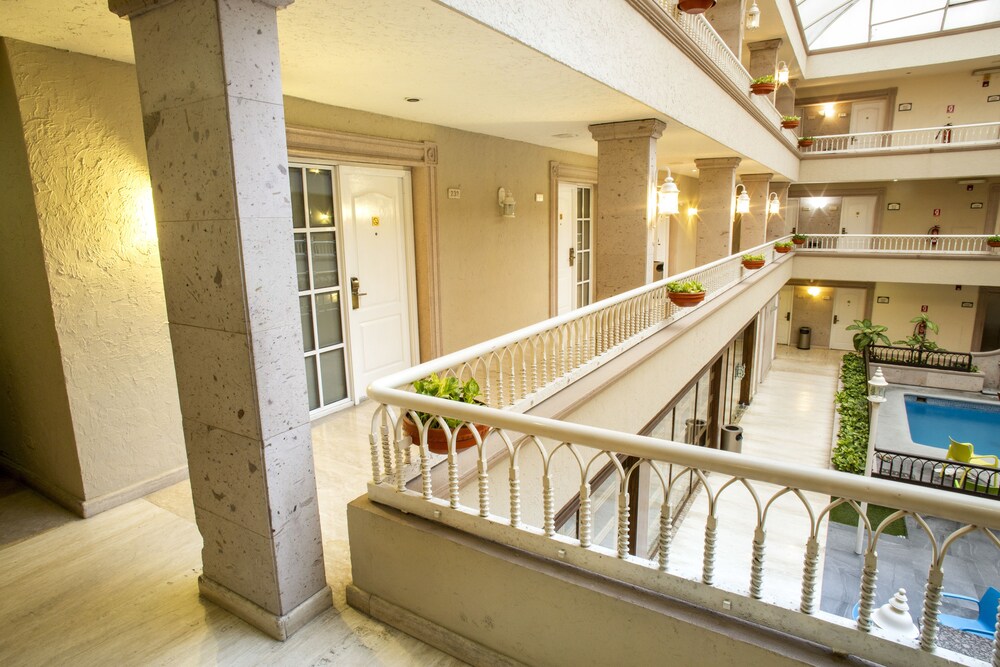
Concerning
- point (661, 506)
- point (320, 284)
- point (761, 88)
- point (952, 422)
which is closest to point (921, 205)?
point (952, 422)

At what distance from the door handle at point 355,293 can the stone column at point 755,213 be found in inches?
427

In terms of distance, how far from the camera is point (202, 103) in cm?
223

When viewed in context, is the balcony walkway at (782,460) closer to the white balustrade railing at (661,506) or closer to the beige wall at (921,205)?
the white balustrade railing at (661,506)

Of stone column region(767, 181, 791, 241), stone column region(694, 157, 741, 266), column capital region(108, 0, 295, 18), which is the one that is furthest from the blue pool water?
column capital region(108, 0, 295, 18)

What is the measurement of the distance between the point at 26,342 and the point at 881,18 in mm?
20415

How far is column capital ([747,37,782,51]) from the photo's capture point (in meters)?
12.9

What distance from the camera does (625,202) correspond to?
622cm

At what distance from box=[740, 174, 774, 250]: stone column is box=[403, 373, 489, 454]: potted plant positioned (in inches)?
489

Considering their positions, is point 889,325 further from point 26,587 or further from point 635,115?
point 26,587

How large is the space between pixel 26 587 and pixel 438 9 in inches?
142

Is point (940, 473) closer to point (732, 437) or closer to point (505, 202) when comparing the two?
point (732, 437)

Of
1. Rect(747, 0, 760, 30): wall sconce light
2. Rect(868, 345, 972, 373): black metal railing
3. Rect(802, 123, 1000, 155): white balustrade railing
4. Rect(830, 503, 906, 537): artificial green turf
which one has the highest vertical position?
Rect(747, 0, 760, 30): wall sconce light

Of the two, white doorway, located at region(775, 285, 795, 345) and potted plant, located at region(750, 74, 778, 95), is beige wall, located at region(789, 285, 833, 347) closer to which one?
white doorway, located at region(775, 285, 795, 345)

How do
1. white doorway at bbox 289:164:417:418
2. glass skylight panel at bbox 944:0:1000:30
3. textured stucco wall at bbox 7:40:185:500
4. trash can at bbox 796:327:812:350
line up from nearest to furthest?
textured stucco wall at bbox 7:40:185:500 < white doorway at bbox 289:164:417:418 < glass skylight panel at bbox 944:0:1000:30 < trash can at bbox 796:327:812:350
